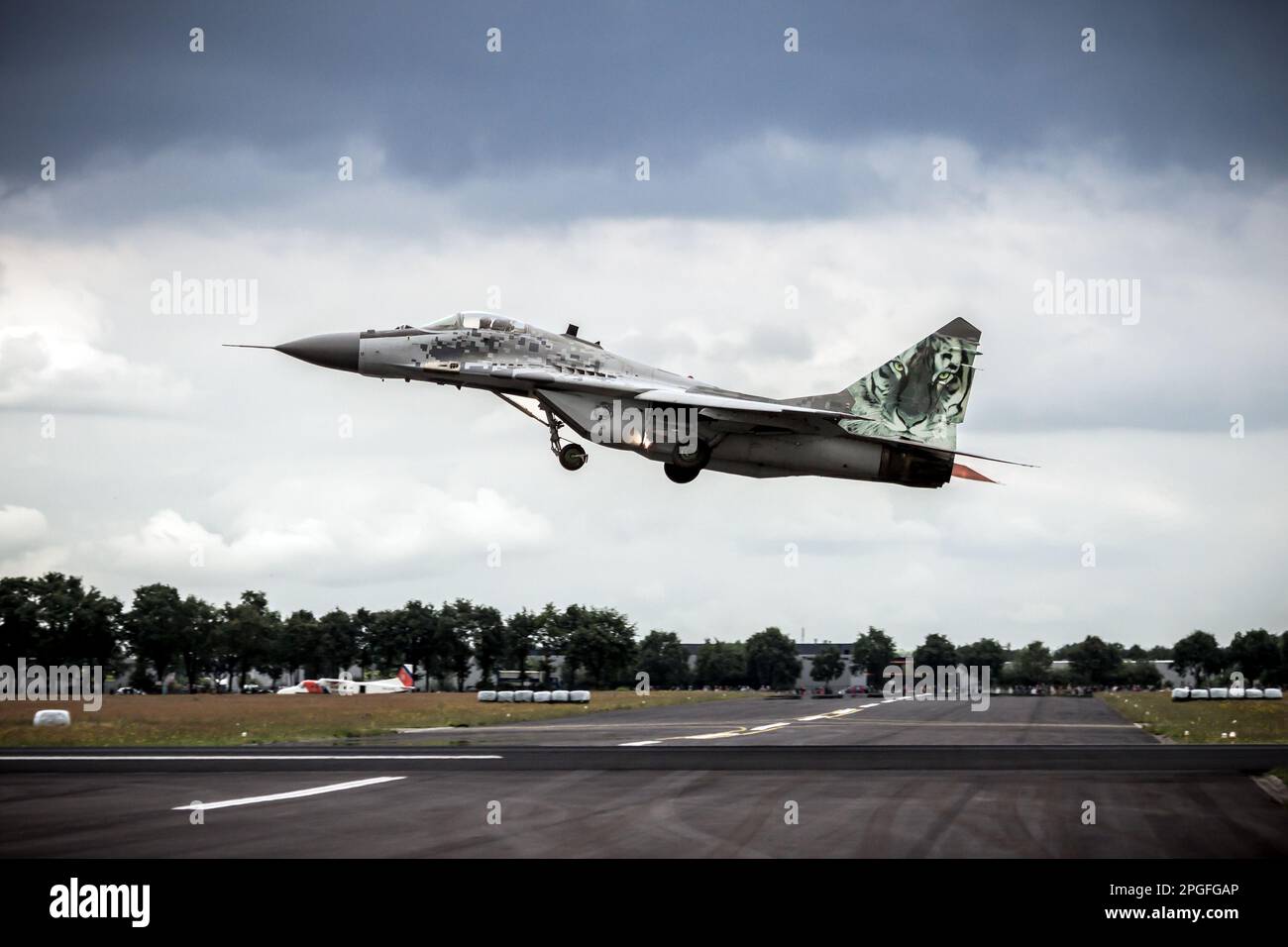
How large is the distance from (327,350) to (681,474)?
32.1 ft

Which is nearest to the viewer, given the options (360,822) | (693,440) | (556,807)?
(360,822)

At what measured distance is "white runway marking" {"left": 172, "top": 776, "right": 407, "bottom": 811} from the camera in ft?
72.8

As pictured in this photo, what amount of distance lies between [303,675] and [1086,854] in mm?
119888

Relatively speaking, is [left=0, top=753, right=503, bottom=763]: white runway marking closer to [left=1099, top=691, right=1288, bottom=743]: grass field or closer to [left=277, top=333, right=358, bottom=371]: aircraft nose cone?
[left=277, top=333, right=358, bottom=371]: aircraft nose cone

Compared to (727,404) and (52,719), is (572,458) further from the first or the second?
(52,719)

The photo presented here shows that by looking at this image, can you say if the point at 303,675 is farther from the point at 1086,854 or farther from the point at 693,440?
the point at 1086,854

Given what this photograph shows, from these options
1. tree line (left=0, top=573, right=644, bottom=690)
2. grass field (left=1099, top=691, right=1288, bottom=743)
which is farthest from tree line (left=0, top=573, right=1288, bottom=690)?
grass field (left=1099, top=691, right=1288, bottom=743)

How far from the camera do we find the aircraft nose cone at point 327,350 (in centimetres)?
3152

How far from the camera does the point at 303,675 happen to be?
12812cm

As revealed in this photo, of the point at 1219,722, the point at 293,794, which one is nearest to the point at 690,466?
the point at 293,794

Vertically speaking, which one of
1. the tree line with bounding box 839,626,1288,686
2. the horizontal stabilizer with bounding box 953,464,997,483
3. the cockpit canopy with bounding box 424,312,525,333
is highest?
the cockpit canopy with bounding box 424,312,525,333

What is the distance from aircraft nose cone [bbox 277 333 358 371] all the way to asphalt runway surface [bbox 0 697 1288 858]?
1043cm

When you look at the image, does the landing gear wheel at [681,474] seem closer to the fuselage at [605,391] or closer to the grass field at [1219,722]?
the fuselage at [605,391]
